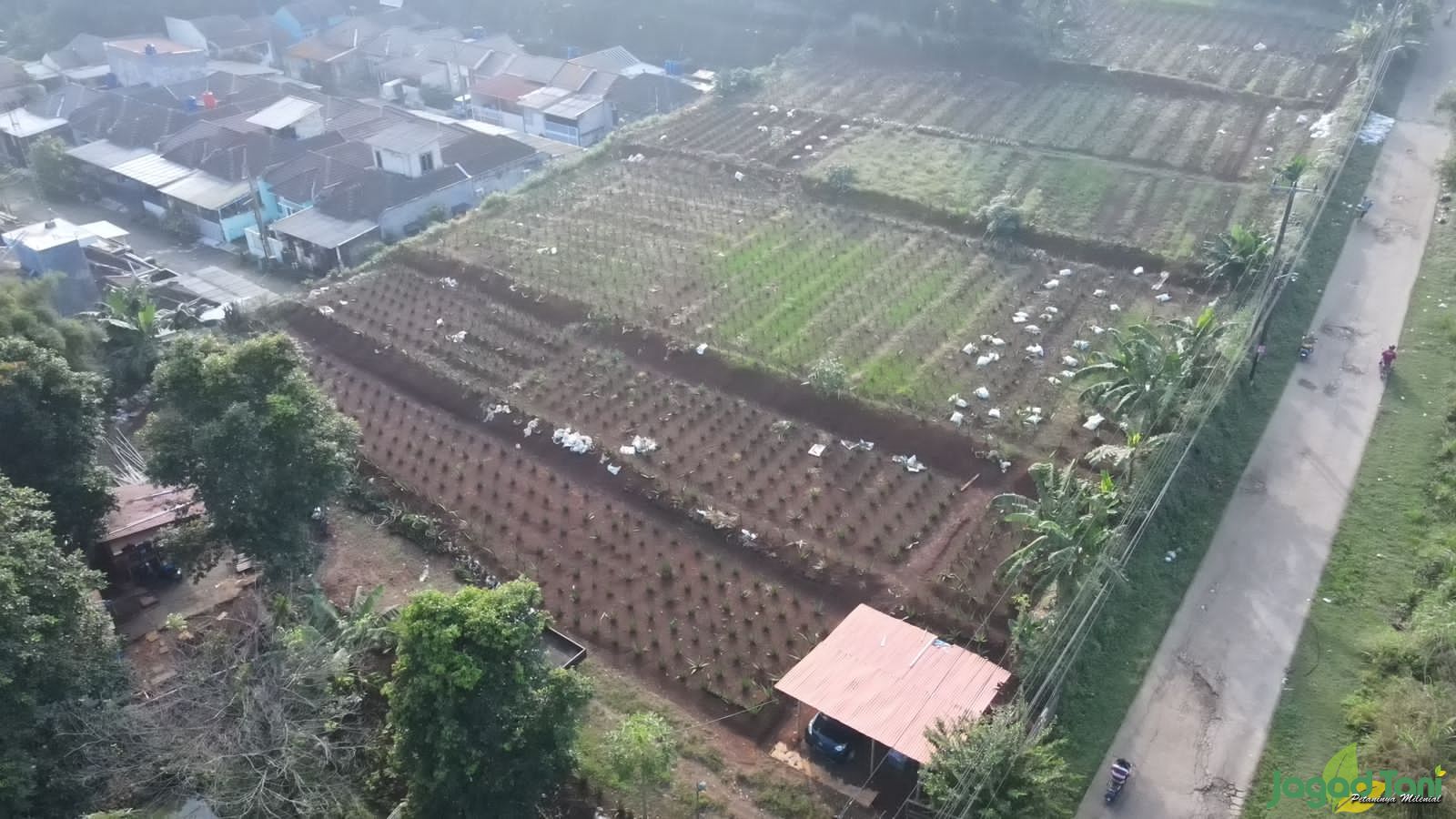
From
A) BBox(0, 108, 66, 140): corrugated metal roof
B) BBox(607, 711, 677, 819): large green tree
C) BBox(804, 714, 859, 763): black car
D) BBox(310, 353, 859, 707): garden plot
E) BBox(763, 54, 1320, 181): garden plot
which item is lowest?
BBox(310, 353, 859, 707): garden plot

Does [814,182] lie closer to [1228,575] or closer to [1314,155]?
[1314,155]

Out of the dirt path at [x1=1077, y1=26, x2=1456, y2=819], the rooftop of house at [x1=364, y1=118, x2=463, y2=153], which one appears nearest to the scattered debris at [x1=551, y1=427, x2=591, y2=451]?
the dirt path at [x1=1077, y1=26, x2=1456, y2=819]

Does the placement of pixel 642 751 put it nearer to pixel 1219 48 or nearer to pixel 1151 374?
pixel 1151 374

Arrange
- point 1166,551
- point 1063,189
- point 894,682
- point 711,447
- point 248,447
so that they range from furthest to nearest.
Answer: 1. point 1063,189
2. point 711,447
3. point 1166,551
4. point 248,447
5. point 894,682

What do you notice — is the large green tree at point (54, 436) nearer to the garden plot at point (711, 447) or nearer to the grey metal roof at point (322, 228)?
the garden plot at point (711, 447)

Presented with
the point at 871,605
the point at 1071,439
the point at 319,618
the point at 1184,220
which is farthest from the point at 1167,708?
the point at 1184,220

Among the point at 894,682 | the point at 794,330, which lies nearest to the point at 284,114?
the point at 794,330

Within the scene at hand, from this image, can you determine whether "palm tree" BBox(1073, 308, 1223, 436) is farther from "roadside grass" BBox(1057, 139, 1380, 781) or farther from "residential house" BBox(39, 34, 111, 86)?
"residential house" BBox(39, 34, 111, 86)
